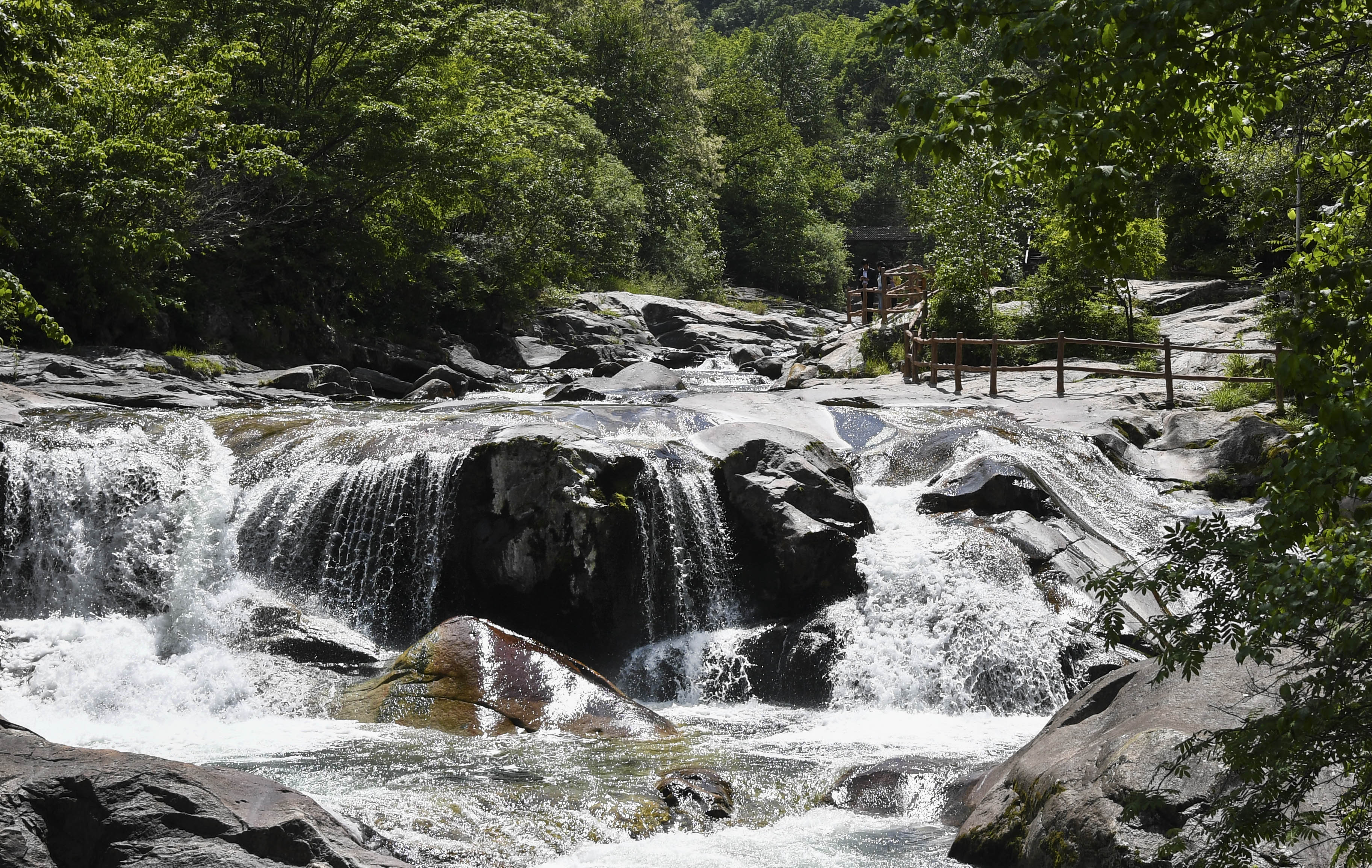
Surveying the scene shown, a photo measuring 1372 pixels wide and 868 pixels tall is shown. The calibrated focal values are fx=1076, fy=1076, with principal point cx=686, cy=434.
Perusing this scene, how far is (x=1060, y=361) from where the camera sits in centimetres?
1916

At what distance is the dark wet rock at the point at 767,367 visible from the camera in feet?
88.3

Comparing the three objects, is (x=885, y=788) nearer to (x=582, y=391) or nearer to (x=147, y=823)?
(x=147, y=823)

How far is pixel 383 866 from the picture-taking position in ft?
15.9

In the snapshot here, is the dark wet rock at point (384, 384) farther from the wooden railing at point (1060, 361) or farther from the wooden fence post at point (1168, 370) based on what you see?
the wooden fence post at point (1168, 370)

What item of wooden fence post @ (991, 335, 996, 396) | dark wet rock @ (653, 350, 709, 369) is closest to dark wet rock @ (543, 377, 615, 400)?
wooden fence post @ (991, 335, 996, 396)

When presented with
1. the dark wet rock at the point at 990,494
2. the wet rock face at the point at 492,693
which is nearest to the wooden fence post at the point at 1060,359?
the dark wet rock at the point at 990,494

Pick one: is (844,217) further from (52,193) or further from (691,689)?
(691,689)

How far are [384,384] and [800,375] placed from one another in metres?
9.32

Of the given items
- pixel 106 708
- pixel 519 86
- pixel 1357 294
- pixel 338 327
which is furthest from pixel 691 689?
pixel 519 86

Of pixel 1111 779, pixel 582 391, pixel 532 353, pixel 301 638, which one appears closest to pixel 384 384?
pixel 582 391

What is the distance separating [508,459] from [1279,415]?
12164mm

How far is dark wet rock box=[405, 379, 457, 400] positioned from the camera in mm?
20578

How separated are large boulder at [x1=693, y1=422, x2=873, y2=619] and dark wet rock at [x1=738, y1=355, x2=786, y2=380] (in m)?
13.4

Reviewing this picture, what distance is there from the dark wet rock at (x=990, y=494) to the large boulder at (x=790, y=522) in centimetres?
107
